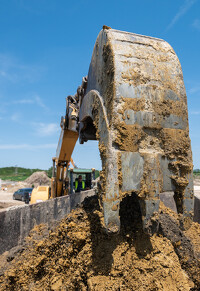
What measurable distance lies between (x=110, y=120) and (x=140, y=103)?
0.33 meters

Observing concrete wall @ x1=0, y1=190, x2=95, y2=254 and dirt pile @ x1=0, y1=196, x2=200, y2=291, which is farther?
concrete wall @ x1=0, y1=190, x2=95, y2=254

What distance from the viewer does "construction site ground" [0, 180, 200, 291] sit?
1.95 metres

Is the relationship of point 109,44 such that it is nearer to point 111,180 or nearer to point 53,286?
point 111,180

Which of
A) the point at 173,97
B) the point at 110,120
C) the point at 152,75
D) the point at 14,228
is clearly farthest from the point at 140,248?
the point at 14,228

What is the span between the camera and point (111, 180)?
185 cm

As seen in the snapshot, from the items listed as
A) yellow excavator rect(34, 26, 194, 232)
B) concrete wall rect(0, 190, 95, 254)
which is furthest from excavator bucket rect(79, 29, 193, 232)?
concrete wall rect(0, 190, 95, 254)

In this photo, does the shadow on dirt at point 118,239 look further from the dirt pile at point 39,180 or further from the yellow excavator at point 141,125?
the dirt pile at point 39,180

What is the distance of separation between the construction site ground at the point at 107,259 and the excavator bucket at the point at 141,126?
0.32 meters

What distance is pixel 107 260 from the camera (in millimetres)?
2049

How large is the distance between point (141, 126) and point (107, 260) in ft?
4.17

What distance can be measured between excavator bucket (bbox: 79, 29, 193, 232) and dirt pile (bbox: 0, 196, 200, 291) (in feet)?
1.25

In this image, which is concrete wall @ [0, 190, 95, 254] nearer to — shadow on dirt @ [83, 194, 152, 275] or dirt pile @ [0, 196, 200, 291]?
dirt pile @ [0, 196, 200, 291]

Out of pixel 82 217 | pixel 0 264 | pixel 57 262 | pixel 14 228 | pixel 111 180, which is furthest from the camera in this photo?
pixel 14 228

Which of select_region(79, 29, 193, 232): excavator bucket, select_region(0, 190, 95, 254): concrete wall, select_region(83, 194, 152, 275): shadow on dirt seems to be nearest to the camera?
select_region(79, 29, 193, 232): excavator bucket
